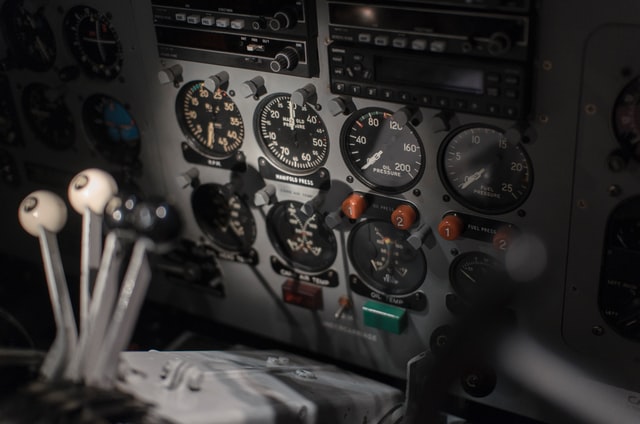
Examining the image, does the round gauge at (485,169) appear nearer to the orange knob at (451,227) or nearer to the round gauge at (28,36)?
the orange knob at (451,227)

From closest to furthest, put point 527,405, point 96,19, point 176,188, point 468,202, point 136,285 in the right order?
point 136,285 → point 468,202 → point 527,405 → point 96,19 → point 176,188

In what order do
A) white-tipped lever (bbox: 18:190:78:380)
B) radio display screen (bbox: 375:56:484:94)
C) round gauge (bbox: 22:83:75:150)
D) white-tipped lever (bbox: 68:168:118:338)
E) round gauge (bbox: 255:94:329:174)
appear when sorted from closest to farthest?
white-tipped lever (bbox: 18:190:78:380) < white-tipped lever (bbox: 68:168:118:338) < radio display screen (bbox: 375:56:484:94) < round gauge (bbox: 255:94:329:174) < round gauge (bbox: 22:83:75:150)

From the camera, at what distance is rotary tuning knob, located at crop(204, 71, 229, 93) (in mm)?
3127

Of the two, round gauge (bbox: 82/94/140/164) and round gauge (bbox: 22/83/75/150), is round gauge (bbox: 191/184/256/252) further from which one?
round gauge (bbox: 22/83/75/150)

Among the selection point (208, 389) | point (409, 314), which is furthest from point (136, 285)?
point (409, 314)

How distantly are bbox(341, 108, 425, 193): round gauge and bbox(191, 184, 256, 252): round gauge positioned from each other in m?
0.65

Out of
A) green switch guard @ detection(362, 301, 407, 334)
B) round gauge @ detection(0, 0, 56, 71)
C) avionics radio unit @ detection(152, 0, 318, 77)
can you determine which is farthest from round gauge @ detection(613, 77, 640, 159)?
round gauge @ detection(0, 0, 56, 71)

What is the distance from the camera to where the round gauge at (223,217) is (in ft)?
11.6

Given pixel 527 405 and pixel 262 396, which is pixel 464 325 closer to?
pixel 262 396

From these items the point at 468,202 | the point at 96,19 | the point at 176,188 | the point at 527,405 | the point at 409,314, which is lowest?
the point at 527,405

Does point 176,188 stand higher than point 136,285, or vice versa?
point 136,285

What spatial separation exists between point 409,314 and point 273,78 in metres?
1.11

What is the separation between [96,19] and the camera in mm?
3414

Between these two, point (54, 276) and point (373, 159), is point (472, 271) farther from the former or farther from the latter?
point (54, 276)
